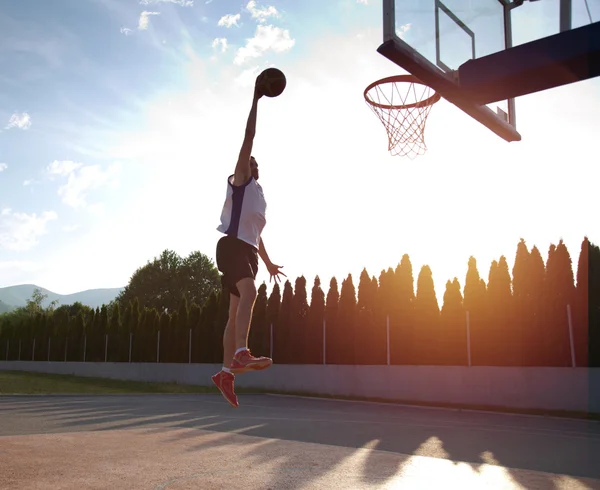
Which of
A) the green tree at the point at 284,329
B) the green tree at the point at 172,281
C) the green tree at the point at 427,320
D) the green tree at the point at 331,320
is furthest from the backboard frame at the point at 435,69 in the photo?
the green tree at the point at 172,281

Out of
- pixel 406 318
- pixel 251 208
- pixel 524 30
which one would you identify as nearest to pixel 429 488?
pixel 251 208

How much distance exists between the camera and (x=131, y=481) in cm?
664

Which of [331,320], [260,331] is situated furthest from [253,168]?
[260,331]

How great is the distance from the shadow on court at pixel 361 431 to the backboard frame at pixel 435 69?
17.2 feet

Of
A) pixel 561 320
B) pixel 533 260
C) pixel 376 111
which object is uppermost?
pixel 376 111

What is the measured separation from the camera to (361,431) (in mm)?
13453

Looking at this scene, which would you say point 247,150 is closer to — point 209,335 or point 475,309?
point 475,309

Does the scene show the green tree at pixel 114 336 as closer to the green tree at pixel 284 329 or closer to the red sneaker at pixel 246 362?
the green tree at pixel 284 329

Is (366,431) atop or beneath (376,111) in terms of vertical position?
beneath

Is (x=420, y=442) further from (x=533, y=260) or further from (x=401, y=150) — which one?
(x=533, y=260)

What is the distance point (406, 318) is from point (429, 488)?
19.9m

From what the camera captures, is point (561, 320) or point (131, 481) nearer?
point (131, 481)

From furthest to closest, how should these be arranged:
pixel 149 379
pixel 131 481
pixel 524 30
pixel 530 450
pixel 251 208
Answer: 1. pixel 149 379
2. pixel 530 450
3. pixel 524 30
4. pixel 131 481
5. pixel 251 208

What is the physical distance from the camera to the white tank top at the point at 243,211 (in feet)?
15.2
